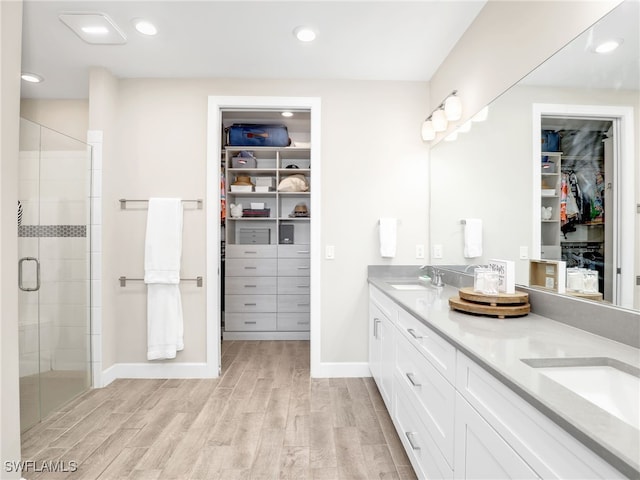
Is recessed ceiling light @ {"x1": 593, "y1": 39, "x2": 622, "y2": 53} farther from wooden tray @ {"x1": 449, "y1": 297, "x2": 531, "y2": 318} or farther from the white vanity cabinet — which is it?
the white vanity cabinet

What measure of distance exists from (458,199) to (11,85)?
2626mm

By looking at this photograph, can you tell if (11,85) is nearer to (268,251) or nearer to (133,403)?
(133,403)

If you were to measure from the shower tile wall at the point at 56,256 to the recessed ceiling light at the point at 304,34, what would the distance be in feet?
6.36

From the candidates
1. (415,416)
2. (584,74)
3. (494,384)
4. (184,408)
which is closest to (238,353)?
(184,408)

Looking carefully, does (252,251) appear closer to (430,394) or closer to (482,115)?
(482,115)

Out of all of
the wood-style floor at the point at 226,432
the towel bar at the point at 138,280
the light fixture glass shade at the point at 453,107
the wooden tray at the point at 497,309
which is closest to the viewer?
the wooden tray at the point at 497,309

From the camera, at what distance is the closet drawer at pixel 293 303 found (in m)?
3.97

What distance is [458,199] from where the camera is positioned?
240 cm

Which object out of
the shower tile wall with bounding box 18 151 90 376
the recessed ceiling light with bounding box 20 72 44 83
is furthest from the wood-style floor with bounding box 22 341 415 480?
the recessed ceiling light with bounding box 20 72 44 83

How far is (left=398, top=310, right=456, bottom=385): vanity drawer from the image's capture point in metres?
1.24

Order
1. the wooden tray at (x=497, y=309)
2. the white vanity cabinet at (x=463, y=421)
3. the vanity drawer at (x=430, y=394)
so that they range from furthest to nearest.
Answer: the wooden tray at (x=497, y=309), the vanity drawer at (x=430, y=394), the white vanity cabinet at (x=463, y=421)

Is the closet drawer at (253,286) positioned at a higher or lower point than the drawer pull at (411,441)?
higher

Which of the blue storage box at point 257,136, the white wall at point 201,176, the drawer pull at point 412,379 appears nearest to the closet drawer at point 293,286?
the white wall at point 201,176

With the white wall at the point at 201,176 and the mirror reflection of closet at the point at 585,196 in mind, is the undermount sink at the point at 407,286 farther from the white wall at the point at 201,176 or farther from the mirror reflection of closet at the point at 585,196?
the mirror reflection of closet at the point at 585,196
